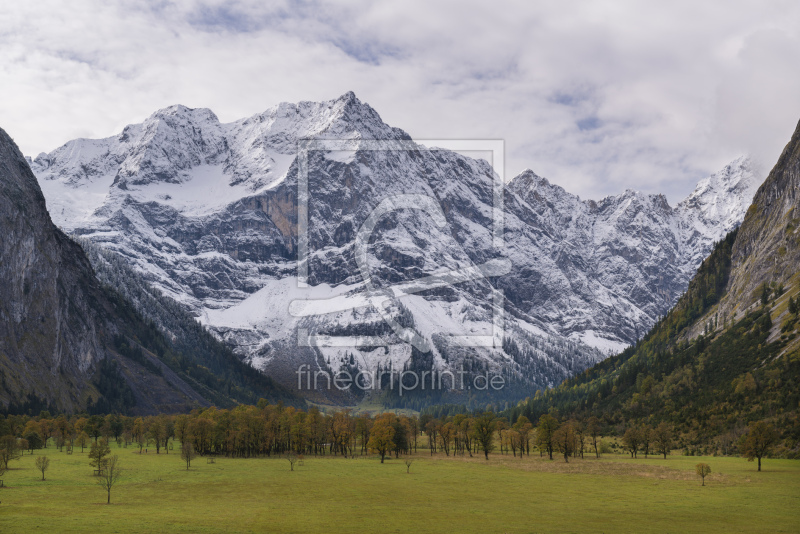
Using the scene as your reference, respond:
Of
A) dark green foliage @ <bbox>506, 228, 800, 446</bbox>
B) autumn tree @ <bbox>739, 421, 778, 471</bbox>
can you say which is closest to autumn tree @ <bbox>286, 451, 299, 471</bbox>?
autumn tree @ <bbox>739, 421, 778, 471</bbox>

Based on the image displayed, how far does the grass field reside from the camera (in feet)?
204

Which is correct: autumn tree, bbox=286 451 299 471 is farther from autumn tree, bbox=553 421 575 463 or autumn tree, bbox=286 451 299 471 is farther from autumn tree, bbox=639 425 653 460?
autumn tree, bbox=639 425 653 460

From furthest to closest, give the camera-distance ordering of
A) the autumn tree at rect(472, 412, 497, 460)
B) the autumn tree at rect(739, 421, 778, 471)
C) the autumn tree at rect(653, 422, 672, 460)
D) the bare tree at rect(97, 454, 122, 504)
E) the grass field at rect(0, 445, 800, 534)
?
1. the autumn tree at rect(472, 412, 497, 460)
2. the autumn tree at rect(653, 422, 672, 460)
3. the autumn tree at rect(739, 421, 778, 471)
4. the bare tree at rect(97, 454, 122, 504)
5. the grass field at rect(0, 445, 800, 534)

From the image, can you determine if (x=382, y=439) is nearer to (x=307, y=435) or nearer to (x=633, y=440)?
(x=307, y=435)

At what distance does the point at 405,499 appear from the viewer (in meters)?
80.8

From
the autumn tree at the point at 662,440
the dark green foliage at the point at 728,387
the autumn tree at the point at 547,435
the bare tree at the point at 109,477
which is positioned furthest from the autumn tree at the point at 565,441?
the bare tree at the point at 109,477

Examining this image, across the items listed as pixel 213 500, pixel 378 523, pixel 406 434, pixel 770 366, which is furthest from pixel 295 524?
pixel 770 366

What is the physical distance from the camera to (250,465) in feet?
411

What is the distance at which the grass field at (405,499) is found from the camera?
62.1 m

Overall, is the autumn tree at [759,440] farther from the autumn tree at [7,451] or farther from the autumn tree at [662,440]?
the autumn tree at [7,451]

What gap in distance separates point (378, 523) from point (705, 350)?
165871mm

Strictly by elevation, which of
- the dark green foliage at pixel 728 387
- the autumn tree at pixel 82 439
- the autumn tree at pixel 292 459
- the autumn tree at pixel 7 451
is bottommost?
the autumn tree at pixel 292 459

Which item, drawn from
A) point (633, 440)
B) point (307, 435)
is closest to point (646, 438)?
point (633, 440)

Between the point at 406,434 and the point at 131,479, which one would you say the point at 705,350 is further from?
the point at 131,479
